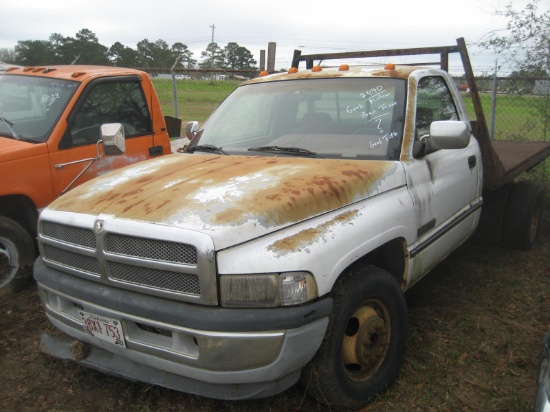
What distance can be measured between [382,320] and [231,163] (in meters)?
1.32

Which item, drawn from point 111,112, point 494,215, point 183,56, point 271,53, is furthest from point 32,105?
point 183,56

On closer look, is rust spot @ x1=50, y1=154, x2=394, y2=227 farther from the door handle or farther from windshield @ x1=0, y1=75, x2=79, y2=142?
windshield @ x1=0, y1=75, x2=79, y2=142

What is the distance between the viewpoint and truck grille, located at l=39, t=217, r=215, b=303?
2.33 metres

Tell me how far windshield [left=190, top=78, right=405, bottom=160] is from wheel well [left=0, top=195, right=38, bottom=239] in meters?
1.64

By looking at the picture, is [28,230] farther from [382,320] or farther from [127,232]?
[382,320]

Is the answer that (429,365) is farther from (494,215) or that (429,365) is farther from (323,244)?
(494,215)

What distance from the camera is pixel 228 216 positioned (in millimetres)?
2402

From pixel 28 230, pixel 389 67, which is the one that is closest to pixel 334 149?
pixel 389 67

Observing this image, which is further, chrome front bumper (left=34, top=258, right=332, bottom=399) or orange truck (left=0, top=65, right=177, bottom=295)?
orange truck (left=0, top=65, right=177, bottom=295)

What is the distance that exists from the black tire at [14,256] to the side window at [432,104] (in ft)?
10.7

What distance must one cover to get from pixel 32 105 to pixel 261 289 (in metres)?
3.62

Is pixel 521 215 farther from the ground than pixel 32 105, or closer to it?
closer to it

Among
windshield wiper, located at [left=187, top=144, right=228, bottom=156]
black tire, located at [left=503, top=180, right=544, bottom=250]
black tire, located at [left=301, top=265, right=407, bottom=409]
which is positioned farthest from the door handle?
windshield wiper, located at [left=187, top=144, right=228, bottom=156]

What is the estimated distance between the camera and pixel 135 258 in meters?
2.46
